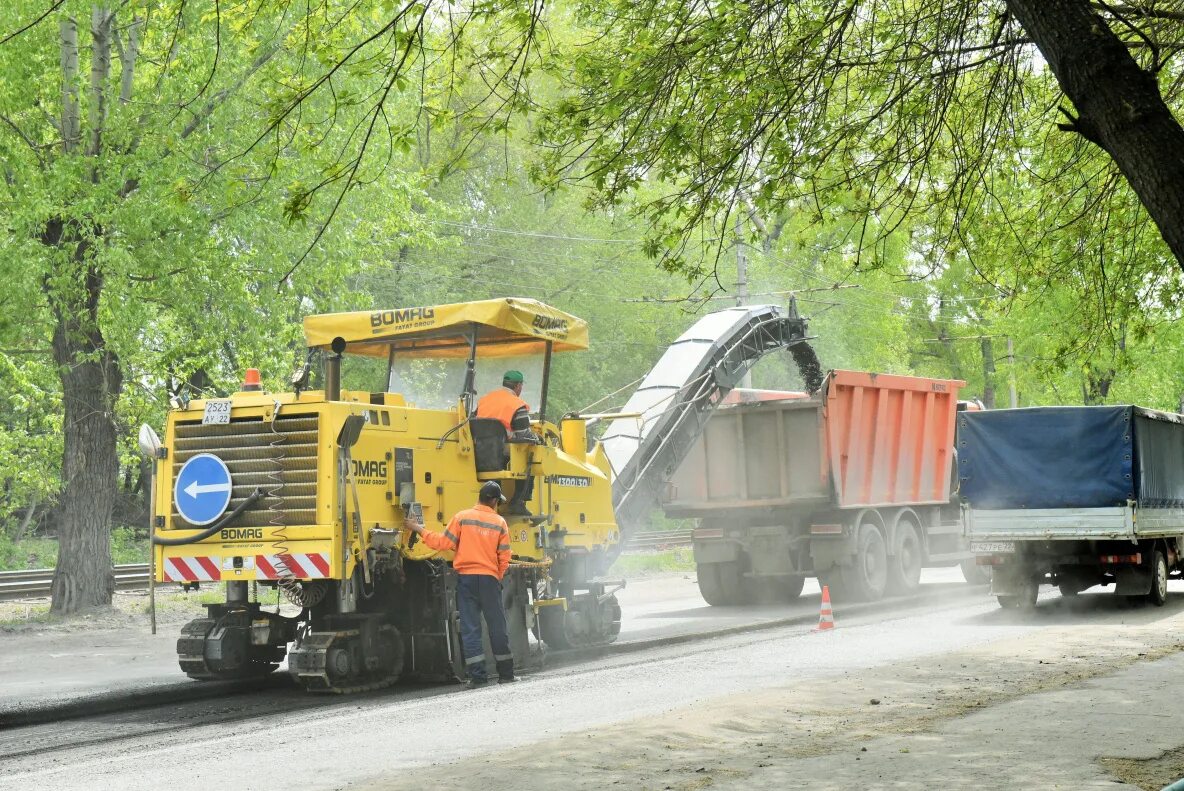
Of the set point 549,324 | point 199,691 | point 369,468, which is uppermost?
point 549,324

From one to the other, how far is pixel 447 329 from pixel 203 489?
2.65 m

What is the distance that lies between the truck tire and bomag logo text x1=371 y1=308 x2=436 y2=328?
8.13 metres

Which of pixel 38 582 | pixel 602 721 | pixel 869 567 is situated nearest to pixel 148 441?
pixel 602 721

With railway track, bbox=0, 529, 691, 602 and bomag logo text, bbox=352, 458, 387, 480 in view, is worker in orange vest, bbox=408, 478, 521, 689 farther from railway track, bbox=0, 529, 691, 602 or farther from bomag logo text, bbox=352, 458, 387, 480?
railway track, bbox=0, 529, 691, 602

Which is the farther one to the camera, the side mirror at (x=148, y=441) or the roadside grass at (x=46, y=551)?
the roadside grass at (x=46, y=551)

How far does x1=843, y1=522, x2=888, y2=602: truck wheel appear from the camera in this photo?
19.0 meters

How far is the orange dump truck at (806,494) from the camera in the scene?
19.0 meters

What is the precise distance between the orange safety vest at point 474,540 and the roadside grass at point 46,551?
78.2 feet

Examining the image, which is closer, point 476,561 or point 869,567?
point 476,561

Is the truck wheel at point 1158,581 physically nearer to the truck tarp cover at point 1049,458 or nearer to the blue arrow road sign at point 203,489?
the truck tarp cover at point 1049,458

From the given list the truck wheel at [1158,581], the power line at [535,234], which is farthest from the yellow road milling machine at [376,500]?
the power line at [535,234]

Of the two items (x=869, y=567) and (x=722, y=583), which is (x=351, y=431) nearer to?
(x=722, y=583)

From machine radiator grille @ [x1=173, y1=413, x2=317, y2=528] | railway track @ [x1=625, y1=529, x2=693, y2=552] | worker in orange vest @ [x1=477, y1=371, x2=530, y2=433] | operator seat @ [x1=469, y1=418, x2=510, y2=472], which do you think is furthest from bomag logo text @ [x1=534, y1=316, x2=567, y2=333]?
railway track @ [x1=625, y1=529, x2=693, y2=552]

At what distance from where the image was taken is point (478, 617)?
11969 mm
